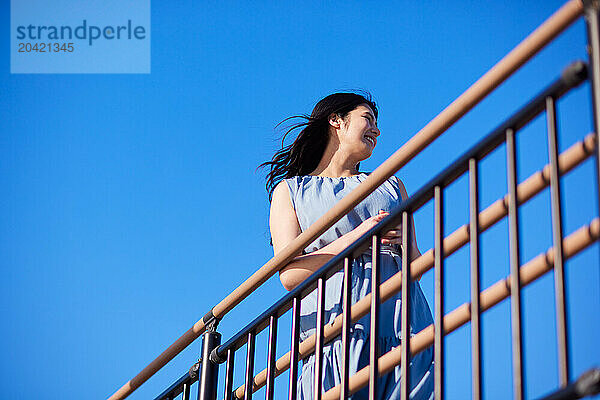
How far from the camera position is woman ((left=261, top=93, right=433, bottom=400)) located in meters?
2.07

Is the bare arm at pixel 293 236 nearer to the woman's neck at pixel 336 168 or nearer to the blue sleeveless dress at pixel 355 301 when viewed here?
the blue sleeveless dress at pixel 355 301

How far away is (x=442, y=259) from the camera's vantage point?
1538mm

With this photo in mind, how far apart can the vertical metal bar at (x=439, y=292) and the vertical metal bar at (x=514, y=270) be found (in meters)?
0.17

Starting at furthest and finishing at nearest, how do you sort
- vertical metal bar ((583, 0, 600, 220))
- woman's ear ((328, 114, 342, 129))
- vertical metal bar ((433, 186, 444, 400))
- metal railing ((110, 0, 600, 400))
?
woman's ear ((328, 114, 342, 129)), vertical metal bar ((433, 186, 444, 400)), metal railing ((110, 0, 600, 400)), vertical metal bar ((583, 0, 600, 220))

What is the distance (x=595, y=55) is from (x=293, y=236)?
1.27 metres

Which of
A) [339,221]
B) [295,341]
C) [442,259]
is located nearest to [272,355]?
[295,341]

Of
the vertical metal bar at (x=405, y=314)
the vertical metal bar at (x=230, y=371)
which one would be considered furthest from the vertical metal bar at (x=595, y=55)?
the vertical metal bar at (x=230, y=371)

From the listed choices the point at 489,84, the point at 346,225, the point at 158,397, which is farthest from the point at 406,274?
the point at 158,397

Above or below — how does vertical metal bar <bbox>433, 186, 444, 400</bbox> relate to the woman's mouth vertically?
below

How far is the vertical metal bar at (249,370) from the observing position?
2.03 meters

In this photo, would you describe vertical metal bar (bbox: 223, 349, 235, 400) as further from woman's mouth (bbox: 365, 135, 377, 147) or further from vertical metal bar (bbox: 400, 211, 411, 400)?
woman's mouth (bbox: 365, 135, 377, 147)

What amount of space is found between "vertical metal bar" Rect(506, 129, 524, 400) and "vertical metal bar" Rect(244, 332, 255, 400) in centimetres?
87

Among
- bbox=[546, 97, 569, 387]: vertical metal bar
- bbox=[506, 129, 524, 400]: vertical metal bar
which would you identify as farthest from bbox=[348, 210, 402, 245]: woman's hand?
bbox=[546, 97, 569, 387]: vertical metal bar

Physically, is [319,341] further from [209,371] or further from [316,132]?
[316,132]
